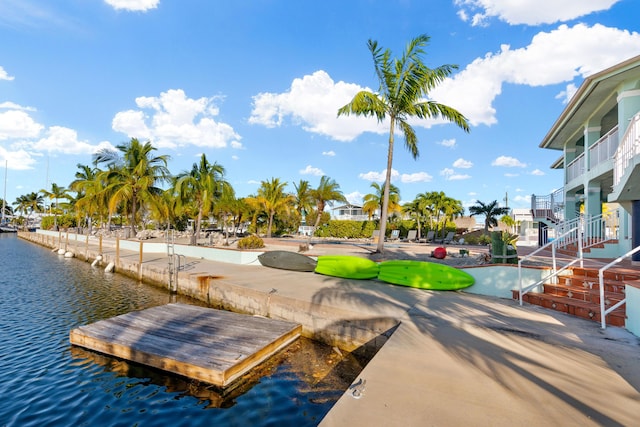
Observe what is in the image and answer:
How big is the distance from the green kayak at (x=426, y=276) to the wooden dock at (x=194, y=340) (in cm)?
361

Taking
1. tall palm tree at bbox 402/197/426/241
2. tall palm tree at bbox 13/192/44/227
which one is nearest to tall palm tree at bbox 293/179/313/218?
tall palm tree at bbox 402/197/426/241

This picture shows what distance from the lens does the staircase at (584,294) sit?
5.30 m

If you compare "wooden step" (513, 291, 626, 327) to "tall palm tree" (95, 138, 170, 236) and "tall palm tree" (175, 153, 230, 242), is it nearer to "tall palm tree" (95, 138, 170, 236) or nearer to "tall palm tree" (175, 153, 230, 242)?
"tall palm tree" (175, 153, 230, 242)

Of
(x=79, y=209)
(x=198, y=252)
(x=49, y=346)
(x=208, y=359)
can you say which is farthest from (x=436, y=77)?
(x=79, y=209)

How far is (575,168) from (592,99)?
4.57 m

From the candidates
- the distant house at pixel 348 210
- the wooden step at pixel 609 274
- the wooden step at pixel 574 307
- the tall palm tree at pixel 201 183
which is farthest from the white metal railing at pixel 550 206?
the distant house at pixel 348 210

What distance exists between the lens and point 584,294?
5.95 m

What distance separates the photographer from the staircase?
530cm

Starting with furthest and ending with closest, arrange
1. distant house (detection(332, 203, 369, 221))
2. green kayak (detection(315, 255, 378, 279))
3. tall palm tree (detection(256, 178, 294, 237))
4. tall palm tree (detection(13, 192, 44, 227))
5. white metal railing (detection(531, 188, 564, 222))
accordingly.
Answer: tall palm tree (detection(13, 192, 44, 227)) → distant house (detection(332, 203, 369, 221)) → tall palm tree (detection(256, 178, 294, 237)) → white metal railing (detection(531, 188, 564, 222)) → green kayak (detection(315, 255, 378, 279))

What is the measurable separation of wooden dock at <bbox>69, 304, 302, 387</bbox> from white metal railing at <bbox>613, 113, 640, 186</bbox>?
8605mm

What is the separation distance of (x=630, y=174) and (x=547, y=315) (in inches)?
157

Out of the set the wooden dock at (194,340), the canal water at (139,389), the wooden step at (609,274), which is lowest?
the canal water at (139,389)

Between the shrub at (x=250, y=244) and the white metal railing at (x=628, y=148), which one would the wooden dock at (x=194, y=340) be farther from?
the shrub at (x=250, y=244)

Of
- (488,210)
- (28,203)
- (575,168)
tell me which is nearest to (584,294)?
(575,168)
